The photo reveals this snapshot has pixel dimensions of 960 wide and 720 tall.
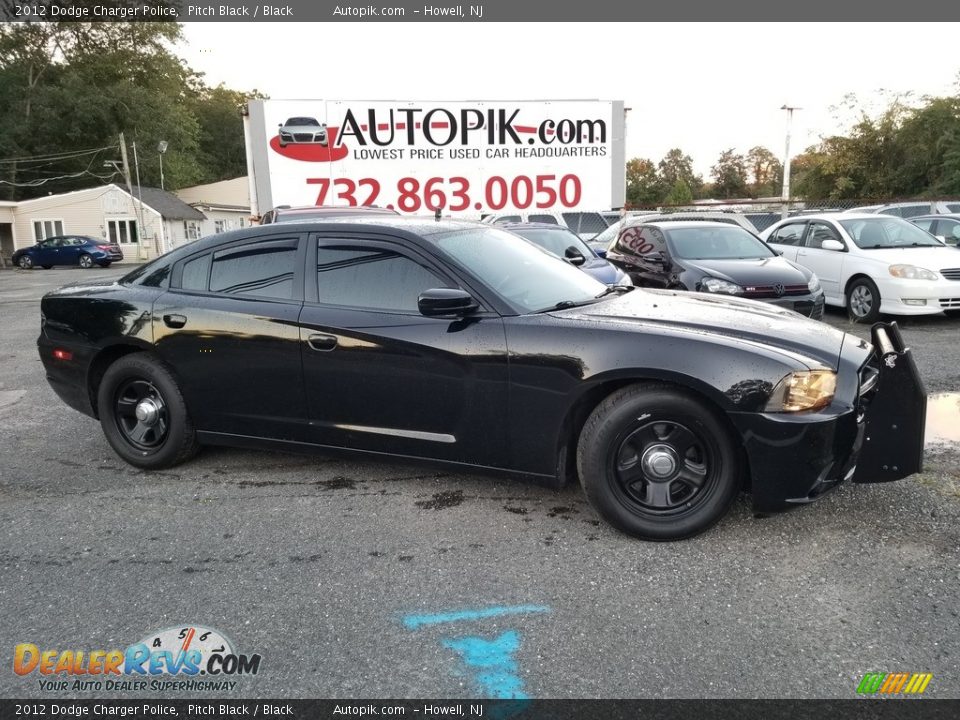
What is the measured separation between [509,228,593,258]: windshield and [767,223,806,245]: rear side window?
11.2ft

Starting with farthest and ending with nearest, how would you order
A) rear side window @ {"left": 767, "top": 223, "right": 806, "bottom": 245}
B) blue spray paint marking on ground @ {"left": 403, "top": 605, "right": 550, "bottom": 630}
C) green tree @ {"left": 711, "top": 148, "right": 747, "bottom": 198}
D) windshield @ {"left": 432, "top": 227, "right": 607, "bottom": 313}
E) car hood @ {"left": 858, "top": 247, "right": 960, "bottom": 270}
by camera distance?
1. green tree @ {"left": 711, "top": 148, "right": 747, "bottom": 198}
2. rear side window @ {"left": 767, "top": 223, "right": 806, "bottom": 245}
3. car hood @ {"left": 858, "top": 247, "right": 960, "bottom": 270}
4. windshield @ {"left": 432, "top": 227, "right": 607, "bottom": 313}
5. blue spray paint marking on ground @ {"left": 403, "top": 605, "right": 550, "bottom": 630}

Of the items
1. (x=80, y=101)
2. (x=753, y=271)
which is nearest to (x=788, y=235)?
(x=753, y=271)

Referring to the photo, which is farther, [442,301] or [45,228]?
[45,228]

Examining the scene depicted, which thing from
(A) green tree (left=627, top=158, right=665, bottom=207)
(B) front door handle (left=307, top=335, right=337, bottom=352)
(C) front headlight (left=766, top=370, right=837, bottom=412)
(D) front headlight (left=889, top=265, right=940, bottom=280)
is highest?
(A) green tree (left=627, top=158, right=665, bottom=207)

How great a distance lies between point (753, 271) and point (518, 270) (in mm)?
5218

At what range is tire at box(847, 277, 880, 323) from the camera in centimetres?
944

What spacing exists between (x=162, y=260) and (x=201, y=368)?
875 millimetres

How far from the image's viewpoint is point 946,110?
34125 millimetres

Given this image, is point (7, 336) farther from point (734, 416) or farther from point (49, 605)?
point (734, 416)

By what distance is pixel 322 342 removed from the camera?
398 centimetres

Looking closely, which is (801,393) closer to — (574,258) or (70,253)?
(574,258)

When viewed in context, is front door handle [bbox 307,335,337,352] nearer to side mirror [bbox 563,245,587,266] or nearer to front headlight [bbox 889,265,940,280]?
side mirror [bbox 563,245,587,266]

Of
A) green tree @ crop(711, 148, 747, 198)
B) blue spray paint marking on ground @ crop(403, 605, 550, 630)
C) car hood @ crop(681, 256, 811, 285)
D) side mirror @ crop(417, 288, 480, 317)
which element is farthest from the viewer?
green tree @ crop(711, 148, 747, 198)

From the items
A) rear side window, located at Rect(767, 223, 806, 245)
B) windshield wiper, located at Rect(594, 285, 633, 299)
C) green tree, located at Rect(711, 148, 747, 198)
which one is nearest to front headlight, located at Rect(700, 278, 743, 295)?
rear side window, located at Rect(767, 223, 806, 245)
